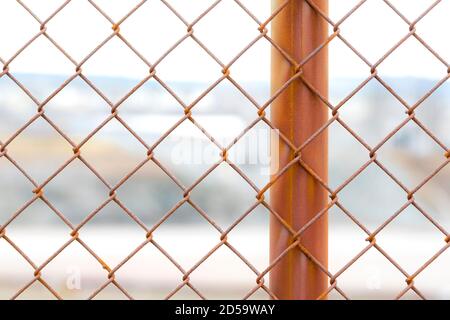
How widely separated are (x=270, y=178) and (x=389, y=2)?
445mm

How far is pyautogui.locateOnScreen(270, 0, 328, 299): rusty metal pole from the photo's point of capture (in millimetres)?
1075

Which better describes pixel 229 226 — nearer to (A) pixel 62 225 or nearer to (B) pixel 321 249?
(B) pixel 321 249

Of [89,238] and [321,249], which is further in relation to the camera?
[89,238]

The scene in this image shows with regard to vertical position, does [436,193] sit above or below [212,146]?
below

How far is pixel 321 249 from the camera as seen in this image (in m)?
1.11

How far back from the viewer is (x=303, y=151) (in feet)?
3.57

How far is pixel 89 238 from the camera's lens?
122cm

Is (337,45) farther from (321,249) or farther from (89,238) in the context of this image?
(89,238)

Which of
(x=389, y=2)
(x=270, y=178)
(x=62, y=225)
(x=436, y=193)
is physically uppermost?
(x=62, y=225)

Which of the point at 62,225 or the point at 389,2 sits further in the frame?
the point at 62,225

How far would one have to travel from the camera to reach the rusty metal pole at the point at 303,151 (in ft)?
3.53

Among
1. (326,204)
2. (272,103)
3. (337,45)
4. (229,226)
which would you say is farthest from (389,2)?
(229,226)
